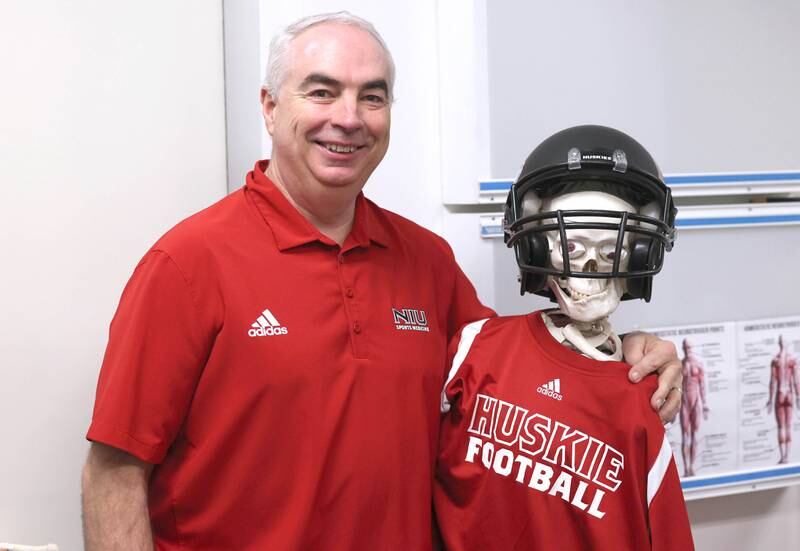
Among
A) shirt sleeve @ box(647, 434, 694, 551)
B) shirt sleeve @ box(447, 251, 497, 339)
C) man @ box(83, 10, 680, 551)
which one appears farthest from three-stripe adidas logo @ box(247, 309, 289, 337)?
shirt sleeve @ box(647, 434, 694, 551)

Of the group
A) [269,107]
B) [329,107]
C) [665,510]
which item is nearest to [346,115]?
[329,107]

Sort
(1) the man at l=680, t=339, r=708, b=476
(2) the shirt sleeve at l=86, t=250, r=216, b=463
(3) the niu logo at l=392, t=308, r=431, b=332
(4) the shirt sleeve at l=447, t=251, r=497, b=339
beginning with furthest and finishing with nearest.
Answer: (1) the man at l=680, t=339, r=708, b=476, (4) the shirt sleeve at l=447, t=251, r=497, b=339, (3) the niu logo at l=392, t=308, r=431, b=332, (2) the shirt sleeve at l=86, t=250, r=216, b=463

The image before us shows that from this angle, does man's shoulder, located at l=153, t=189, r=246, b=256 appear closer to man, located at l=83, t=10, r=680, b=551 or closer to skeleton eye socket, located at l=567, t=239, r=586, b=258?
man, located at l=83, t=10, r=680, b=551

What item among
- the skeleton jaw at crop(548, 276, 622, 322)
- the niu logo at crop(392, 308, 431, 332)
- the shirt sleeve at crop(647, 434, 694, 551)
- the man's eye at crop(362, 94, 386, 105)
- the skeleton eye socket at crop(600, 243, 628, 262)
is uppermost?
the man's eye at crop(362, 94, 386, 105)

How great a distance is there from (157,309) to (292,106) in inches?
16.2

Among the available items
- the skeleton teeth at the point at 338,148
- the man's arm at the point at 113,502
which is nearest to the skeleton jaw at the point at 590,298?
the skeleton teeth at the point at 338,148

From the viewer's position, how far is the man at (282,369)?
49.5 inches

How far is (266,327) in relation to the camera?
130 cm

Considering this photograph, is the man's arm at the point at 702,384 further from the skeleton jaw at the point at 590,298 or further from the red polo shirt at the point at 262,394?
the red polo shirt at the point at 262,394

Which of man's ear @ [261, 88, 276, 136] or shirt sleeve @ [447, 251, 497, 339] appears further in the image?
shirt sleeve @ [447, 251, 497, 339]

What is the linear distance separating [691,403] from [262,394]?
4.15 feet

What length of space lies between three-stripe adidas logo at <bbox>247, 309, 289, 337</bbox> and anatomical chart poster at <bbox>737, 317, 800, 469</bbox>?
4.47ft

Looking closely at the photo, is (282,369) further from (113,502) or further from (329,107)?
(329,107)

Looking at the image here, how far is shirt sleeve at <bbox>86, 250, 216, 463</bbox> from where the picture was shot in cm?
123
